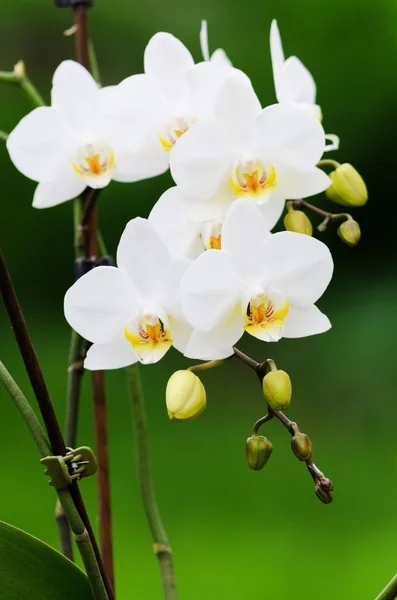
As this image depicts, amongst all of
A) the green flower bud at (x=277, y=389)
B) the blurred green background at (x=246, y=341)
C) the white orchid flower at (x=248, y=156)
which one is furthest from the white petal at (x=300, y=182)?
the blurred green background at (x=246, y=341)

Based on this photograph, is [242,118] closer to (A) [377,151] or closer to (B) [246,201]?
(B) [246,201]

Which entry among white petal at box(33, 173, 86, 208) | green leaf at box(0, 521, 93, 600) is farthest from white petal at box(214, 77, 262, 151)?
green leaf at box(0, 521, 93, 600)

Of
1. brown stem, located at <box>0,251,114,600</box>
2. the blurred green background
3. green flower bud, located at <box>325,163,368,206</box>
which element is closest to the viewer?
brown stem, located at <box>0,251,114,600</box>

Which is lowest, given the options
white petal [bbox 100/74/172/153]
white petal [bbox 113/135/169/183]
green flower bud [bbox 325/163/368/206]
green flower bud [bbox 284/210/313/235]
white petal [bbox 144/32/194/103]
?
green flower bud [bbox 284/210/313/235]

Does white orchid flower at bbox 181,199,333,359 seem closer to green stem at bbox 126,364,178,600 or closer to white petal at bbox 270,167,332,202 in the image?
white petal at bbox 270,167,332,202

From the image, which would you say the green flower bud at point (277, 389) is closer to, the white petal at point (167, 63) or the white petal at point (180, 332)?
the white petal at point (180, 332)

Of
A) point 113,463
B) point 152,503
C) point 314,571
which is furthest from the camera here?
point 113,463

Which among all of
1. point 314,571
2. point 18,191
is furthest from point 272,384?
point 18,191
